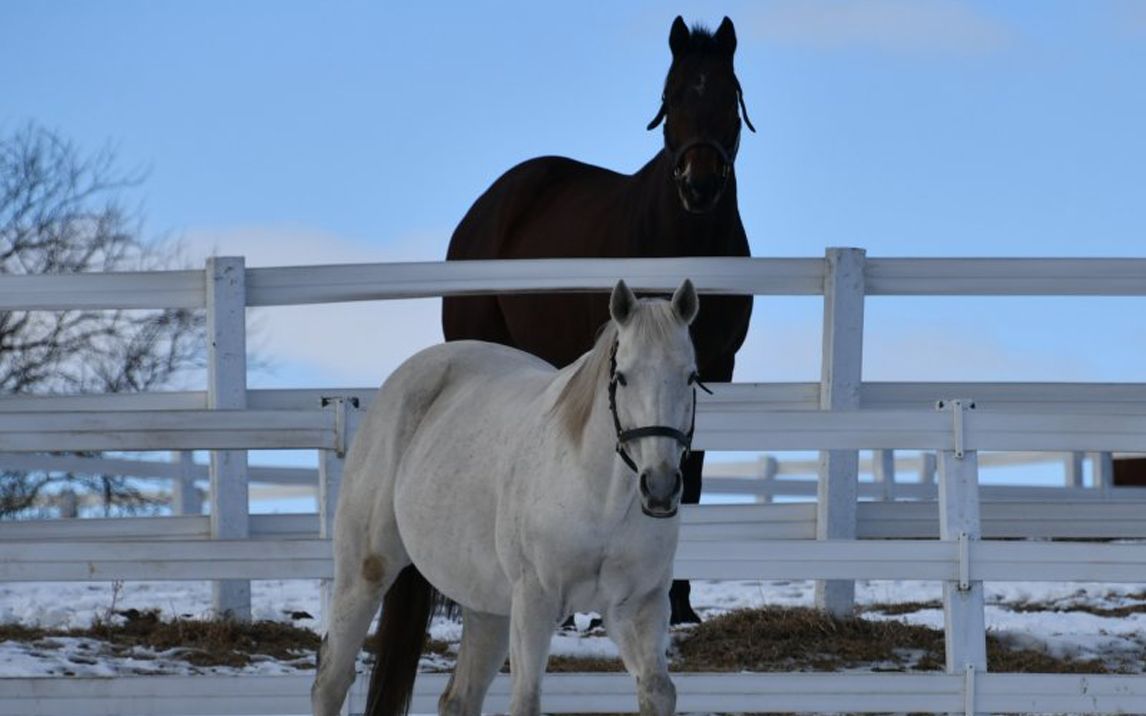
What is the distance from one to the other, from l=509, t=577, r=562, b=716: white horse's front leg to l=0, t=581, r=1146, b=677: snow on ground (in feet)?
9.59

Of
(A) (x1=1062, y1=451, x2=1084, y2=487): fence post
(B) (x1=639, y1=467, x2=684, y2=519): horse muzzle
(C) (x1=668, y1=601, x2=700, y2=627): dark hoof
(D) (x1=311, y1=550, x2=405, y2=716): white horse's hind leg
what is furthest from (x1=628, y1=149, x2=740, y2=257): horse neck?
(A) (x1=1062, y1=451, x2=1084, y2=487): fence post

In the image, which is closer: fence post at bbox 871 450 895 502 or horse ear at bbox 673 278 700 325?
horse ear at bbox 673 278 700 325

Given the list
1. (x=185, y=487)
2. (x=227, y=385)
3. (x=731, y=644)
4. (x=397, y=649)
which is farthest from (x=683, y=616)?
(x=185, y=487)

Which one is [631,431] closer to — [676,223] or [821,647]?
[821,647]

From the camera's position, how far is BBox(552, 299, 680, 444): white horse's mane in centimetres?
473

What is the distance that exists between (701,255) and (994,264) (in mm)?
1530

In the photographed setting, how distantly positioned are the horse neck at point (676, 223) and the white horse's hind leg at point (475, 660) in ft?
12.4

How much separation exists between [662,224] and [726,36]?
1044 mm

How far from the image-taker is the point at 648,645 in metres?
4.98

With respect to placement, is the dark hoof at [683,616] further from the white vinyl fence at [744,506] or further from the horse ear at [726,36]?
the horse ear at [726,36]

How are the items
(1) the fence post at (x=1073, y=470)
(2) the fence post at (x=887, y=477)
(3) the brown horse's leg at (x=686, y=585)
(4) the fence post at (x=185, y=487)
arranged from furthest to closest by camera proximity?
(1) the fence post at (x=1073, y=470)
(2) the fence post at (x=887, y=477)
(4) the fence post at (x=185, y=487)
(3) the brown horse's leg at (x=686, y=585)

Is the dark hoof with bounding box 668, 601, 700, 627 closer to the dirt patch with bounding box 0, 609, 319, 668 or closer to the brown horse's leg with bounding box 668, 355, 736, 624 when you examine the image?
the brown horse's leg with bounding box 668, 355, 736, 624

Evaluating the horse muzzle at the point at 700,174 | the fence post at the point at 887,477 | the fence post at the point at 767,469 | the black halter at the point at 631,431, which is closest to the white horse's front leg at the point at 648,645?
the black halter at the point at 631,431

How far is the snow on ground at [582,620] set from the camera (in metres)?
8.02
